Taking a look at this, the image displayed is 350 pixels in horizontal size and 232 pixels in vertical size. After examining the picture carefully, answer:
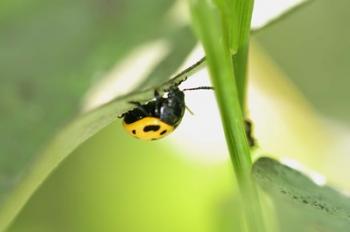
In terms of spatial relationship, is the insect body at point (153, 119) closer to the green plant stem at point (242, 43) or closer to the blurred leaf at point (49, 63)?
the green plant stem at point (242, 43)

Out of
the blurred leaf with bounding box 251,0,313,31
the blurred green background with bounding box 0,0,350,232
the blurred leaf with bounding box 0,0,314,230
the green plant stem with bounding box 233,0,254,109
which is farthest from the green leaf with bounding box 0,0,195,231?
the blurred green background with bounding box 0,0,350,232

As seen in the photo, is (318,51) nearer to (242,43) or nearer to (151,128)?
(151,128)

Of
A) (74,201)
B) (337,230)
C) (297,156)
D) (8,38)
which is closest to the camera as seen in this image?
(8,38)

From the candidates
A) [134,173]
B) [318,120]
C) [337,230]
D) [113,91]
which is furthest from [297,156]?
[113,91]

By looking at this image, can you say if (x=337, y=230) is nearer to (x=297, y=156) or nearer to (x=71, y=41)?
(x=71, y=41)

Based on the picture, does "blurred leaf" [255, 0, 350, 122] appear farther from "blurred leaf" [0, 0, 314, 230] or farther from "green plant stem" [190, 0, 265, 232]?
"blurred leaf" [0, 0, 314, 230]
